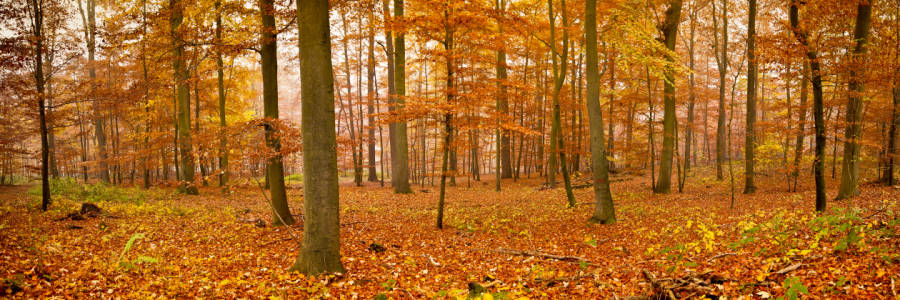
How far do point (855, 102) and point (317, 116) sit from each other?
40.2 feet

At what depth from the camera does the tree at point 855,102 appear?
8.70 m

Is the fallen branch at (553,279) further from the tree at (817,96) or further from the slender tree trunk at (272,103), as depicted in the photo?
the tree at (817,96)

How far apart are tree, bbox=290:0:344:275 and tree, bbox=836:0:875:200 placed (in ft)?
34.3

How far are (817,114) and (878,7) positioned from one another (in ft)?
20.5

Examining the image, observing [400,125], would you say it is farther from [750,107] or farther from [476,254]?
[750,107]

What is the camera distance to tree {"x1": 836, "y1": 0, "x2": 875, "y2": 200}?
8.70 meters

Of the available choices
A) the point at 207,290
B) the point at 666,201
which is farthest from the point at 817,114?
the point at 207,290

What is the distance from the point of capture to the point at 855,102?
9344mm

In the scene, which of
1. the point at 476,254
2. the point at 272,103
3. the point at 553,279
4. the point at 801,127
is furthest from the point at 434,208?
the point at 801,127

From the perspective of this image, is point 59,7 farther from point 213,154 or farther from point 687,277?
point 687,277

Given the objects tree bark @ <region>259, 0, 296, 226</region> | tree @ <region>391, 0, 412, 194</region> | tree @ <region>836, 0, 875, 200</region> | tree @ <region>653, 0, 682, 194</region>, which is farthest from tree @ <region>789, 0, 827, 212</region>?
tree @ <region>391, 0, 412, 194</region>

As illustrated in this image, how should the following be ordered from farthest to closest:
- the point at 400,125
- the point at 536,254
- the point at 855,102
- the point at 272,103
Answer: the point at 400,125 < the point at 855,102 < the point at 272,103 < the point at 536,254

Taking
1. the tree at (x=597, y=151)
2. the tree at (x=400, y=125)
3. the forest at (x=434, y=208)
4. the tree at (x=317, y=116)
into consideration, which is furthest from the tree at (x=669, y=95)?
the tree at (x=317, y=116)

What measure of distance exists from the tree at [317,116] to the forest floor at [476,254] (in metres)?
0.92
